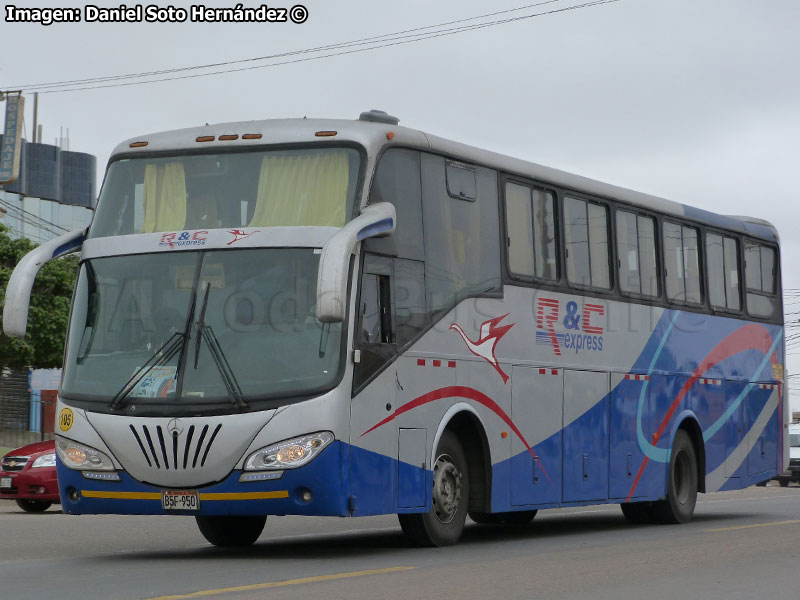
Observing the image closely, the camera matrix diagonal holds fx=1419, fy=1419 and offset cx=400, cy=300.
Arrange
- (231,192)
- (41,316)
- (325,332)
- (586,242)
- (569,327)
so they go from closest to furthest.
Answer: (325,332) → (231,192) → (569,327) → (586,242) → (41,316)

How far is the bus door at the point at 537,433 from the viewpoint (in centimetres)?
1472

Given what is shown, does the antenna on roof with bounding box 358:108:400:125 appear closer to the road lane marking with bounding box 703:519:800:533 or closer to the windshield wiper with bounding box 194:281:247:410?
the windshield wiper with bounding box 194:281:247:410

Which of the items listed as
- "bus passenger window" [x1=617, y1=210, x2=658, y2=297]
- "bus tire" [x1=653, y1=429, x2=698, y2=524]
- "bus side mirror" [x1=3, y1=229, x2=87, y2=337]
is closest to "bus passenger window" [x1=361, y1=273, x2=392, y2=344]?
"bus side mirror" [x1=3, y1=229, x2=87, y2=337]

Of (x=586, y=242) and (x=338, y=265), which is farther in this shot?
(x=586, y=242)

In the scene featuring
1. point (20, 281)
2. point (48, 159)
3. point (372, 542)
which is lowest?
point (372, 542)

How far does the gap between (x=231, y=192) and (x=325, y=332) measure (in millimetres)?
1715

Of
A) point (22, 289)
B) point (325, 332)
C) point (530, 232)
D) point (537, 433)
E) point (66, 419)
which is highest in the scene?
point (530, 232)

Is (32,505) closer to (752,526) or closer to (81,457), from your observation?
(81,457)

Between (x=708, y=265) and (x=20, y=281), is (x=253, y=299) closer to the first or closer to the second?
(x=20, y=281)

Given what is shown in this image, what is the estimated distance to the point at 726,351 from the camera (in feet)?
65.0

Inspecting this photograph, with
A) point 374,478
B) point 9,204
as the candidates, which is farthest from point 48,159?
point 374,478

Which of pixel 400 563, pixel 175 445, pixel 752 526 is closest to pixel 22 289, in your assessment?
pixel 175 445

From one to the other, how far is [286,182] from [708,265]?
867 centimetres

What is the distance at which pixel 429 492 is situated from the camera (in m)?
13.0
